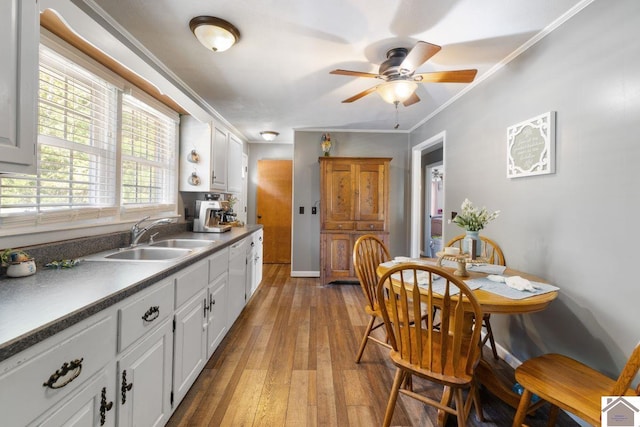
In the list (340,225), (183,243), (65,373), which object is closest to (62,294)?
(65,373)

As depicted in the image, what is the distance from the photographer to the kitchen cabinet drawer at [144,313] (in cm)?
105

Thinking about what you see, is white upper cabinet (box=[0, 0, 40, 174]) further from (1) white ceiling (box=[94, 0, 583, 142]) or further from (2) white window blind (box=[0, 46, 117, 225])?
(1) white ceiling (box=[94, 0, 583, 142])

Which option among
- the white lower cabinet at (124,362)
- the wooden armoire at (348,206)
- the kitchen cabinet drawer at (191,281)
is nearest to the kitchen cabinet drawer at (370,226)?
the wooden armoire at (348,206)

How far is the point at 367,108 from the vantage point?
332 cm

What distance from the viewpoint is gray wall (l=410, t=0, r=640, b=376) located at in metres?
1.38

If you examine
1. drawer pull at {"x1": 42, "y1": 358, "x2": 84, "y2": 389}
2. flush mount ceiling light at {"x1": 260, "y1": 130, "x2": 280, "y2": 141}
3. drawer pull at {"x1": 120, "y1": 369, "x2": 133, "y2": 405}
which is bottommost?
drawer pull at {"x1": 120, "y1": 369, "x2": 133, "y2": 405}

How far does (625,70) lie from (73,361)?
2.61 m

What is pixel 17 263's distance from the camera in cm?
116

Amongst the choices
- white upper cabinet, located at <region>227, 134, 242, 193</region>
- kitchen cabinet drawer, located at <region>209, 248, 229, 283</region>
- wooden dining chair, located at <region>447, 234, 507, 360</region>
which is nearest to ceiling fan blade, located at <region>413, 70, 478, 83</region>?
wooden dining chair, located at <region>447, 234, 507, 360</region>

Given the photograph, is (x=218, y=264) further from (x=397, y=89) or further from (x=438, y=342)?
(x=397, y=89)

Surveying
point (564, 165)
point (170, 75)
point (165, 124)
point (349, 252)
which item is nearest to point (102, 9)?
point (170, 75)

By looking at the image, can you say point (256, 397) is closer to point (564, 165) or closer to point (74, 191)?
point (74, 191)

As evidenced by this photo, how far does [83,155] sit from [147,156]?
686 mm

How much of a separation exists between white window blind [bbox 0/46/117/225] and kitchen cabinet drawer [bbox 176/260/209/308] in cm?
76
